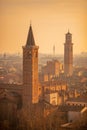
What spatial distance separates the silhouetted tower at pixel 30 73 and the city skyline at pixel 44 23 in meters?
0.18

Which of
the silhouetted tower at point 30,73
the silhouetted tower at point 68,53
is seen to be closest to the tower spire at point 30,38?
the silhouetted tower at point 30,73

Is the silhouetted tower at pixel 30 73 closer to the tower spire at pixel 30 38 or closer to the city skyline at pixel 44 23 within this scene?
the tower spire at pixel 30 38

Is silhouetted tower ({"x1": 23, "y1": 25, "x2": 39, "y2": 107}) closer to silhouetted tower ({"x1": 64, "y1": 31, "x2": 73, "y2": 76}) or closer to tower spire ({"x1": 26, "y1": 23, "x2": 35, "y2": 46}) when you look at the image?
tower spire ({"x1": 26, "y1": 23, "x2": 35, "y2": 46})

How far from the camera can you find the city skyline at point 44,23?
786 centimetres

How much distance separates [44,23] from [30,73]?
3.13 ft

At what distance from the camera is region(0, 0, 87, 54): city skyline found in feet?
25.8

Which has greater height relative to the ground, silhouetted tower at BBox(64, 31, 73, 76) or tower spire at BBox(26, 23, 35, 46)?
tower spire at BBox(26, 23, 35, 46)

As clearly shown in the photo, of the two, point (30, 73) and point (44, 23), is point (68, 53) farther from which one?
point (30, 73)

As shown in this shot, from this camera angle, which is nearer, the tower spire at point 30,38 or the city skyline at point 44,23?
the city skyline at point 44,23

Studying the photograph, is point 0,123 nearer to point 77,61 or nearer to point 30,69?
point 30,69

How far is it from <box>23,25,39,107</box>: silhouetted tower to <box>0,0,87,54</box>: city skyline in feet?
0.59

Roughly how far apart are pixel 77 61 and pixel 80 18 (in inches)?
23.7

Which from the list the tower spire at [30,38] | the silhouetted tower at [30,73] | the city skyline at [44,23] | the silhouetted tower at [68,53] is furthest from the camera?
the silhouetted tower at [30,73]

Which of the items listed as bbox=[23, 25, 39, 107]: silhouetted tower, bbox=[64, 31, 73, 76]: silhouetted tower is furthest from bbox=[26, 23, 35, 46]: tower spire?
bbox=[64, 31, 73, 76]: silhouetted tower
